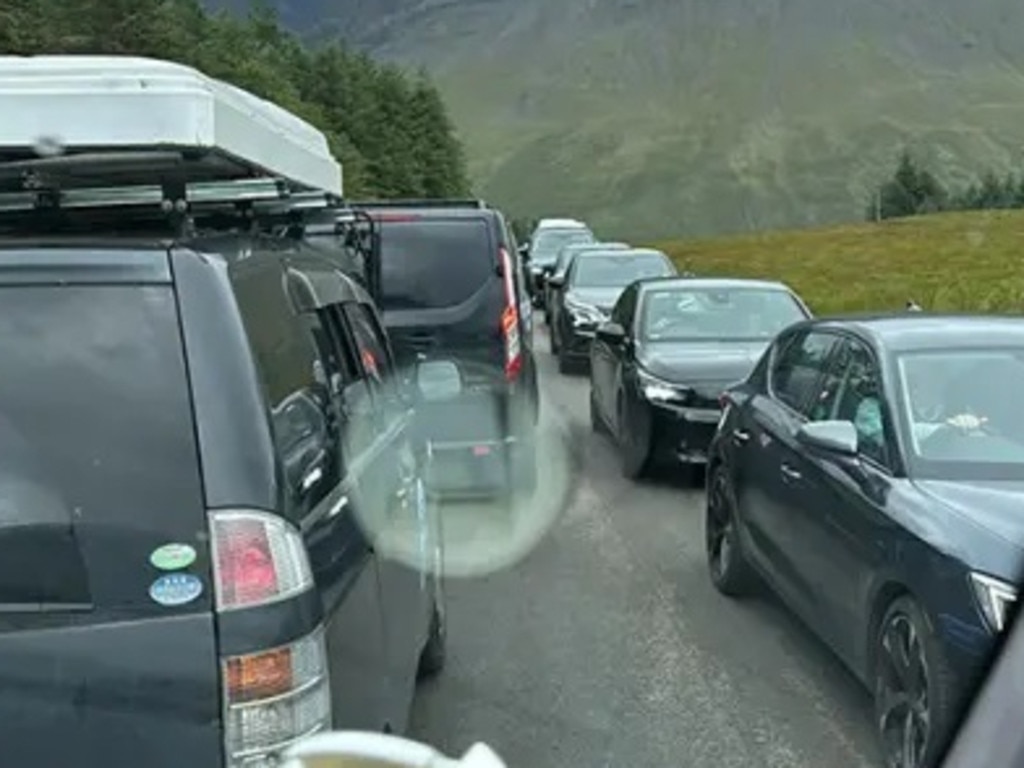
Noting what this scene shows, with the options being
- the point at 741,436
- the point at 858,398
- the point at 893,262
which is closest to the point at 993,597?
the point at 858,398

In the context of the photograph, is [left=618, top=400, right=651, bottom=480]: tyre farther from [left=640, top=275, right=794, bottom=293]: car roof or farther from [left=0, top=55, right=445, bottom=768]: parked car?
[left=0, top=55, right=445, bottom=768]: parked car

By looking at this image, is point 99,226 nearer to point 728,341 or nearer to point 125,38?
point 728,341

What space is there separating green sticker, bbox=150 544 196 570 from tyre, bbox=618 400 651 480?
7.32 meters

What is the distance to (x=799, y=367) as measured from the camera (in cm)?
680

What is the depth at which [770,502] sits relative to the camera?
6336 mm

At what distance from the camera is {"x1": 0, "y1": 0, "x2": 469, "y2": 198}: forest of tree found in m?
31.5

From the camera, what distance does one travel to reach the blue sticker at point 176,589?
2.54 m

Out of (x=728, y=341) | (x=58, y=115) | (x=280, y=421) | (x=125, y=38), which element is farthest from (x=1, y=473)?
(x=125, y=38)

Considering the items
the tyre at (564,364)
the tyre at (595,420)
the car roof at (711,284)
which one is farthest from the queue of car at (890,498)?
the tyre at (564,364)

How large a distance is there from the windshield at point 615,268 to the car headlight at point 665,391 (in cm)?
927

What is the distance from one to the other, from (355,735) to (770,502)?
15.7 feet

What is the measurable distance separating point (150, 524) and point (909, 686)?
2853 millimetres

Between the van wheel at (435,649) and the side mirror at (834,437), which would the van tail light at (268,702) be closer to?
the van wheel at (435,649)

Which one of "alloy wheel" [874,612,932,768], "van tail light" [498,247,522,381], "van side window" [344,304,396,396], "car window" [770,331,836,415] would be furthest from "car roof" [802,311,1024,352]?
"van tail light" [498,247,522,381]
